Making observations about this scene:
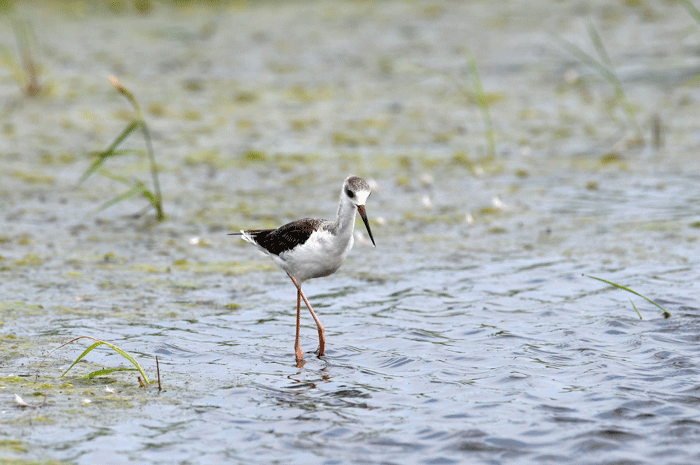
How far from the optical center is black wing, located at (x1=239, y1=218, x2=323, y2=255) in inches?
241

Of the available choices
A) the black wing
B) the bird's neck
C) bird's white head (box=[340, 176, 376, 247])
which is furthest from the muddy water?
bird's white head (box=[340, 176, 376, 247])

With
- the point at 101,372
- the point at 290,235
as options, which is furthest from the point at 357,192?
the point at 101,372

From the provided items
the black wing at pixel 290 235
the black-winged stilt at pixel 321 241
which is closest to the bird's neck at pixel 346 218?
the black-winged stilt at pixel 321 241

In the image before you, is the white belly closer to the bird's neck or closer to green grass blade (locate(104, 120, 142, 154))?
the bird's neck

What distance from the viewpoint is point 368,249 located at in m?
8.82

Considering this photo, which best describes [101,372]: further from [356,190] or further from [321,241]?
[356,190]

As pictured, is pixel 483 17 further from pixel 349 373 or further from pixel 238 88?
pixel 349 373

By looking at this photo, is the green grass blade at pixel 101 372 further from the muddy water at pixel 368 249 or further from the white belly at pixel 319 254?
the white belly at pixel 319 254

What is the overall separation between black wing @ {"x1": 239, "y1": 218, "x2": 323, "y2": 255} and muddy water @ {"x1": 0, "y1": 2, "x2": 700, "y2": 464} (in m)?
0.76

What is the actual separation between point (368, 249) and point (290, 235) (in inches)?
105

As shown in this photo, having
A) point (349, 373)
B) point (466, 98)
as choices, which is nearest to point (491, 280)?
point (349, 373)

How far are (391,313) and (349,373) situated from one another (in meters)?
1.22

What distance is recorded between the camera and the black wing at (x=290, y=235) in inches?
241

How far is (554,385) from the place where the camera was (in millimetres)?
5559
